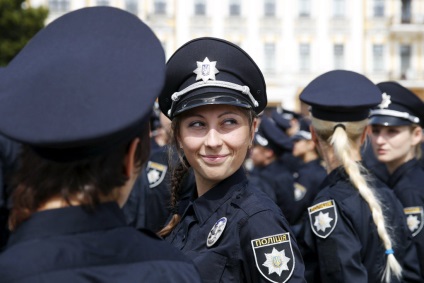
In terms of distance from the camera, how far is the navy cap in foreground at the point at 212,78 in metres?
2.94

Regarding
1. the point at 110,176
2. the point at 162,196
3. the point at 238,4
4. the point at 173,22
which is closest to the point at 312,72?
the point at 238,4

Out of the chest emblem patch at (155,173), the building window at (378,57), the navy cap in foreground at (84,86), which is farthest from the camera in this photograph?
the building window at (378,57)

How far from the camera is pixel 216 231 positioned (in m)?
2.77

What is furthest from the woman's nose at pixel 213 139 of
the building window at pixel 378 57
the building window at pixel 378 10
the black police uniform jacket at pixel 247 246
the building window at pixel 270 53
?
the building window at pixel 378 10

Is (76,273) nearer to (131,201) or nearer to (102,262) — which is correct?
(102,262)

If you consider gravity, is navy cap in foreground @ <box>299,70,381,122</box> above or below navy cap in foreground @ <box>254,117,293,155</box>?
above

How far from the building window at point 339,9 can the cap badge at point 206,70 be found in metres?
40.0

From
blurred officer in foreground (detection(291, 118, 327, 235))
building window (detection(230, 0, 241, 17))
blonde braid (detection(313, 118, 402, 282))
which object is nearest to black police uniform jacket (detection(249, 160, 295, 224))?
blurred officer in foreground (detection(291, 118, 327, 235))

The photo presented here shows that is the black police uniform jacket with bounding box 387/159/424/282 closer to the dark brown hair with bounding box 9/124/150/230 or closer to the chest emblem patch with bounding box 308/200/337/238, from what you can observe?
the chest emblem patch with bounding box 308/200/337/238

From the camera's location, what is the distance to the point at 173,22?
41531 millimetres

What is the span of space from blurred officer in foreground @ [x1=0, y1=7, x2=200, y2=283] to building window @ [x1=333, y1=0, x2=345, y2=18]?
41108mm

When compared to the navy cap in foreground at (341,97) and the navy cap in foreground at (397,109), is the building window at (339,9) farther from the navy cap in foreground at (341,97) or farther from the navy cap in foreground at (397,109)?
the navy cap in foreground at (341,97)

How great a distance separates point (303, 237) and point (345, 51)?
38967 mm

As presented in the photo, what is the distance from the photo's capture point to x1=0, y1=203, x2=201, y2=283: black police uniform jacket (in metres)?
1.75
